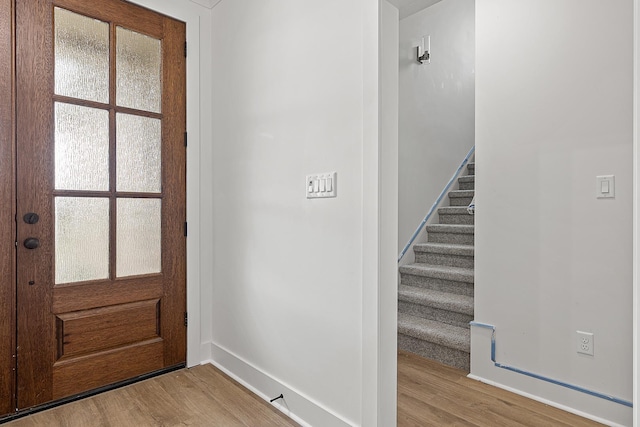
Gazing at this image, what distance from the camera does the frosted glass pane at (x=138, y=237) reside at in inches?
88.2

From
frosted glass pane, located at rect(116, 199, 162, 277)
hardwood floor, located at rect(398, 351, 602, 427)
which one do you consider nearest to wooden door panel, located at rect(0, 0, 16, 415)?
frosted glass pane, located at rect(116, 199, 162, 277)

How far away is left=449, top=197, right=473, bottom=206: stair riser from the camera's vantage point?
3.77 m

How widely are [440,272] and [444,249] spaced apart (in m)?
0.30

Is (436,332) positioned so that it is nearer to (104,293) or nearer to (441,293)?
(441,293)

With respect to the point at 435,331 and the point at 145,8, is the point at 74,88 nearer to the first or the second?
the point at 145,8

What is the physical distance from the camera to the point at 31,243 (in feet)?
6.36

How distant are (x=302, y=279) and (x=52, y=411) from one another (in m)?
1.47

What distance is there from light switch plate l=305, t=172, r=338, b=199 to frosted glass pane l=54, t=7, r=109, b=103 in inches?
52.1

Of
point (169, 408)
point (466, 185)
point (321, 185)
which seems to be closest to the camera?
point (321, 185)

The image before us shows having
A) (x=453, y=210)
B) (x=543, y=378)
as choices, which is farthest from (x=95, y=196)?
(x=453, y=210)

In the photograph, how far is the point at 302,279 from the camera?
1907 mm

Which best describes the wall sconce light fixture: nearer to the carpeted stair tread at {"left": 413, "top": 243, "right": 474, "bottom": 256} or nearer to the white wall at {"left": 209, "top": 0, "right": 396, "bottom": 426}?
the carpeted stair tread at {"left": 413, "top": 243, "right": 474, "bottom": 256}

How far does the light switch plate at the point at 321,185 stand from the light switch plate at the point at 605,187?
132cm

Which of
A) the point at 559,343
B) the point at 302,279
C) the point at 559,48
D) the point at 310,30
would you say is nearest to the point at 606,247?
the point at 559,343
